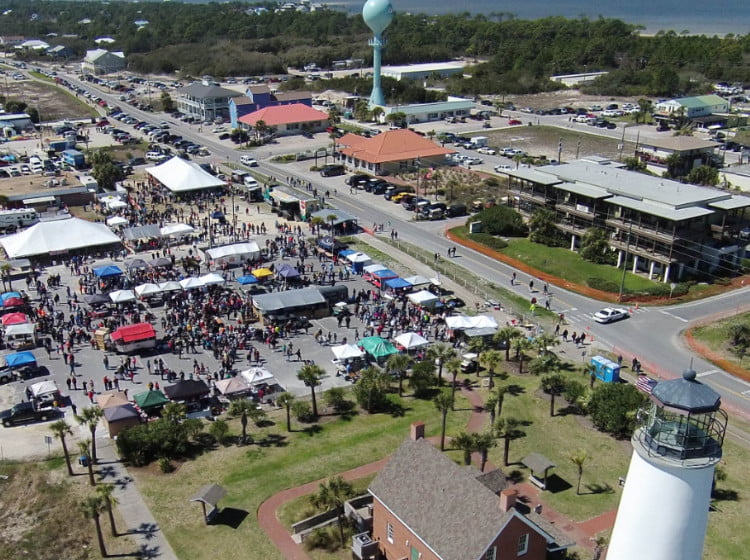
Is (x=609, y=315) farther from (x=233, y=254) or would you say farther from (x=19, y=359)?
(x=19, y=359)

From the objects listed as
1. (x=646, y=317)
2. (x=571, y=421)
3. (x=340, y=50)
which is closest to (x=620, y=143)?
(x=646, y=317)

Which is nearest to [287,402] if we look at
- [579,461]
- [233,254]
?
[579,461]

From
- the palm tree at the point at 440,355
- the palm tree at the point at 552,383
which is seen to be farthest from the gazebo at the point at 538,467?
the palm tree at the point at 440,355

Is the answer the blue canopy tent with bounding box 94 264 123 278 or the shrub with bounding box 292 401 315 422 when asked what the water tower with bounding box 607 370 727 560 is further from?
the blue canopy tent with bounding box 94 264 123 278

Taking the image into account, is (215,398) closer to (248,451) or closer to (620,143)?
(248,451)

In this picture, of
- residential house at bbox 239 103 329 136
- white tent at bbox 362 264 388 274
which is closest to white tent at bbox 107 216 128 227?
white tent at bbox 362 264 388 274
